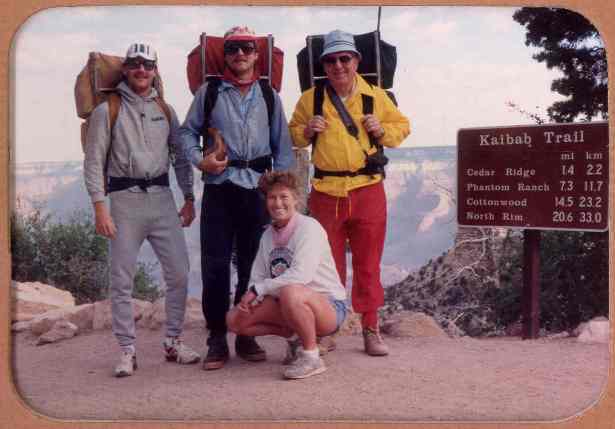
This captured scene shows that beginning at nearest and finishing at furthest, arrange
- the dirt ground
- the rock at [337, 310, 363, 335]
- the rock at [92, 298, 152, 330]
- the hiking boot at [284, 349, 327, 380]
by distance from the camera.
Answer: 1. the dirt ground
2. the hiking boot at [284, 349, 327, 380]
3. the rock at [92, 298, 152, 330]
4. the rock at [337, 310, 363, 335]

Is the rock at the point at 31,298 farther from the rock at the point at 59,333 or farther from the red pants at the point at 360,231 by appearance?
the red pants at the point at 360,231

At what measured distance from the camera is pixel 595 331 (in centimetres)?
590

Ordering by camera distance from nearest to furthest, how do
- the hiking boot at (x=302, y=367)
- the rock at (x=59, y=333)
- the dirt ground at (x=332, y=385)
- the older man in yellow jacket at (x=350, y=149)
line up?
the dirt ground at (x=332, y=385), the hiking boot at (x=302, y=367), the older man in yellow jacket at (x=350, y=149), the rock at (x=59, y=333)

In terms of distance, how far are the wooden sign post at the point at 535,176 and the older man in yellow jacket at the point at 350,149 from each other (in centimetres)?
54

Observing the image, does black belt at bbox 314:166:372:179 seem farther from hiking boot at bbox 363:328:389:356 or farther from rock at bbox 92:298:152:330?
rock at bbox 92:298:152:330

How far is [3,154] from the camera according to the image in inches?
227

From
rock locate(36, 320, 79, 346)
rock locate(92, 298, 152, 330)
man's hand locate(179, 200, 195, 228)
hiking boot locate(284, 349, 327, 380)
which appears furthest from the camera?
rock locate(92, 298, 152, 330)

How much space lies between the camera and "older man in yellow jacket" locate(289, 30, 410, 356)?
578cm

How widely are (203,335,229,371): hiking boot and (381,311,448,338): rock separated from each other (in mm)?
1236

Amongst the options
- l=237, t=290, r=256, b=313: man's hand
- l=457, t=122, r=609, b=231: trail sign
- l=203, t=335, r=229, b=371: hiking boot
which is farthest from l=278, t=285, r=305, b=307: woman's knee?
l=457, t=122, r=609, b=231: trail sign

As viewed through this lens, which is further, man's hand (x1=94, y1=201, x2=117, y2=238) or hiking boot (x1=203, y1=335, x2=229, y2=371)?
hiking boot (x1=203, y1=335, x2=229, y2=371)

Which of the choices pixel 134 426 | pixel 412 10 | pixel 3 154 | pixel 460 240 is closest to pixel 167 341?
pixel 134 426

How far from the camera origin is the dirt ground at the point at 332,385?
18.2ft

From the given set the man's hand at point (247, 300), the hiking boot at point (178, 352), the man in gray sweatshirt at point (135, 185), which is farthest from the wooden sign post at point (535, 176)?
the hiking boot at point (178, 352)
